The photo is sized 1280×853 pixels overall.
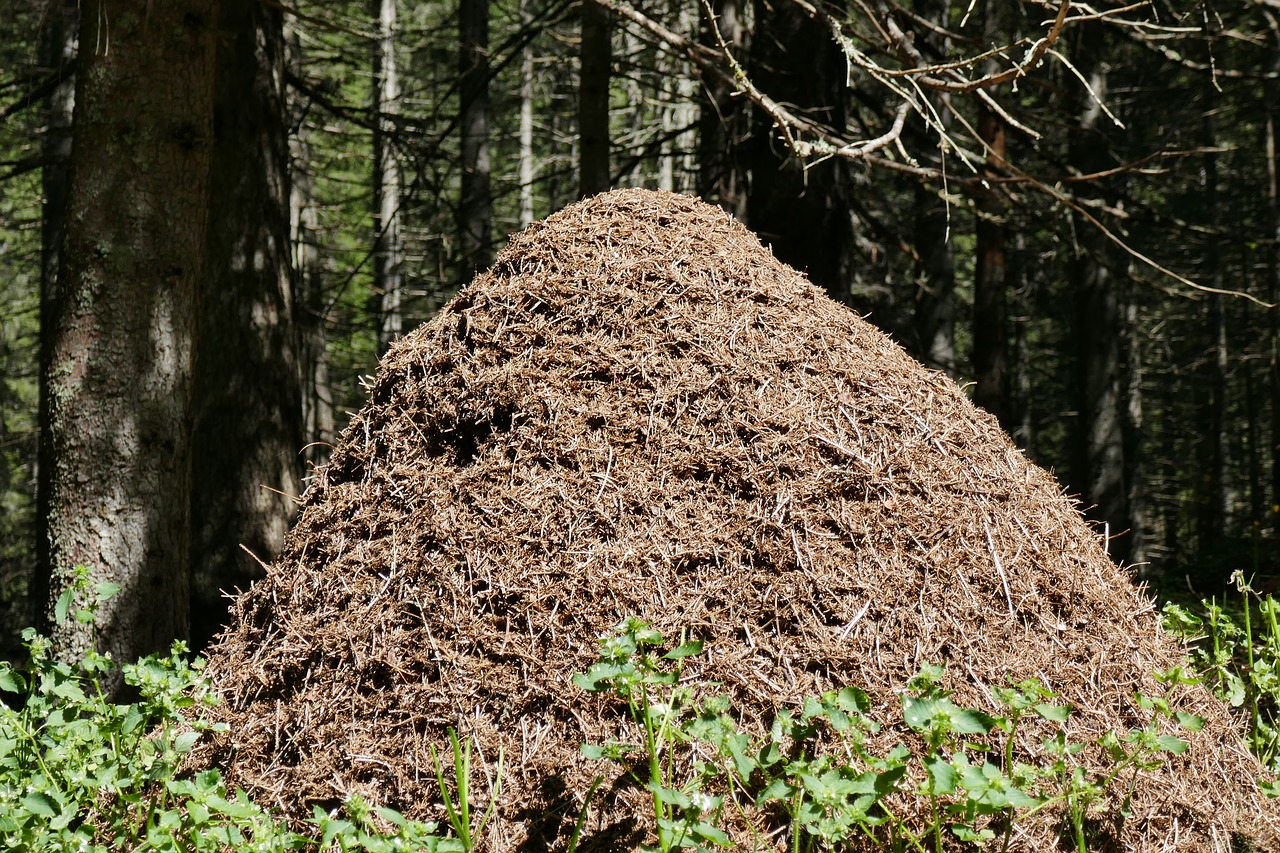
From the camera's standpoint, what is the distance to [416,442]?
3594mm

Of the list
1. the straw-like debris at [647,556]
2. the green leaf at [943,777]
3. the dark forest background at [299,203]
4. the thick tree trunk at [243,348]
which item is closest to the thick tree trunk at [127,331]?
the dark forest background at [299,203]

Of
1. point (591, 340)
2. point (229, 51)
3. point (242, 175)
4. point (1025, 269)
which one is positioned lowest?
point (591, 340)

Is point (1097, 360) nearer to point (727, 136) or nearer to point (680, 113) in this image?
point (680, 113)

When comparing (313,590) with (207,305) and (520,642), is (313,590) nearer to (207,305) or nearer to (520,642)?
(520,642)

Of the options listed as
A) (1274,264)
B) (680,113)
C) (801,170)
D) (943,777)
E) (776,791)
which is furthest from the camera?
(680,113)

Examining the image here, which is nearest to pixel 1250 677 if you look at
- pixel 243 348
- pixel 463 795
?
pixel 463 795

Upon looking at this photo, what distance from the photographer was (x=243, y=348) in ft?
18.6

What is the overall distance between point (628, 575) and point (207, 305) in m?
3.66

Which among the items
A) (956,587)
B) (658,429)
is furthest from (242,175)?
(956,587)

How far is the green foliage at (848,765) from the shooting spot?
2297 mm

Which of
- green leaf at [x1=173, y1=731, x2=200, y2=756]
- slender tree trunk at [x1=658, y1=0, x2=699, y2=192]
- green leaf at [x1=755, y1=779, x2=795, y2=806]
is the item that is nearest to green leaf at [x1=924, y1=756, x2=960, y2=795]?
green leaf at [x1=755, y1=779, x2=795, y2=806]

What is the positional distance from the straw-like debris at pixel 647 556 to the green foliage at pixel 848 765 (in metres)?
0.09

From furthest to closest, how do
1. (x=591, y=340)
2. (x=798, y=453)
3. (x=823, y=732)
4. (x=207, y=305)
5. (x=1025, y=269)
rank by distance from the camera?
1. (x=1025, y=269)
2. (x=207, y=305)
3. (x=591, y=340)
4. (x=798, y=453)
5. (x=823, y=732)

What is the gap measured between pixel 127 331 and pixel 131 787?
5.63 ft
